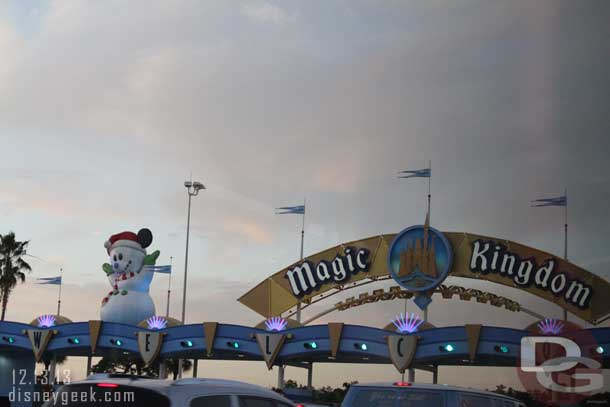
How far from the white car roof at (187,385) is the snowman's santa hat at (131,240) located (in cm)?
3937

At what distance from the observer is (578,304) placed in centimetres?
4025

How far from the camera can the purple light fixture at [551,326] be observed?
3494 centimetres

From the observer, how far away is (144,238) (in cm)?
4825

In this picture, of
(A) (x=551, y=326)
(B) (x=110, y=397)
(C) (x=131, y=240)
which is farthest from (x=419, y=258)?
(B) (x=110, y=397)

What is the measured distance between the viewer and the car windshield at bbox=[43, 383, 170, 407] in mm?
7965

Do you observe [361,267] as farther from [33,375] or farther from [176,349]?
[33,375]

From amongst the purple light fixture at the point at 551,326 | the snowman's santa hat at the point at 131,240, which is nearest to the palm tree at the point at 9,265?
the snowman's santa hat at the point at 131,240

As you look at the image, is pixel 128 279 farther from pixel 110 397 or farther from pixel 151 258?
pixel 110 397

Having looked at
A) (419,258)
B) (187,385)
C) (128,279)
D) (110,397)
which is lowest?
(110,397)

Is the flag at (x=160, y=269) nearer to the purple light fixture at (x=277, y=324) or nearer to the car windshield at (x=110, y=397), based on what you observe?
the purple light fixture at (x=277, y=324)

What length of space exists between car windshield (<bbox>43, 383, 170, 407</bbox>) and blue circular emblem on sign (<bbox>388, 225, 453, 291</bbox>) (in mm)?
33287

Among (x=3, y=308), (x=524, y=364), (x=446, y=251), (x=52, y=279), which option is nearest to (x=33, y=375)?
(x=52, y=279)

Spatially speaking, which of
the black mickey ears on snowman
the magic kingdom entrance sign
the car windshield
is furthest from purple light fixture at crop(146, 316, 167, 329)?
the car windshield

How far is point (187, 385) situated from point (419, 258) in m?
33.5
